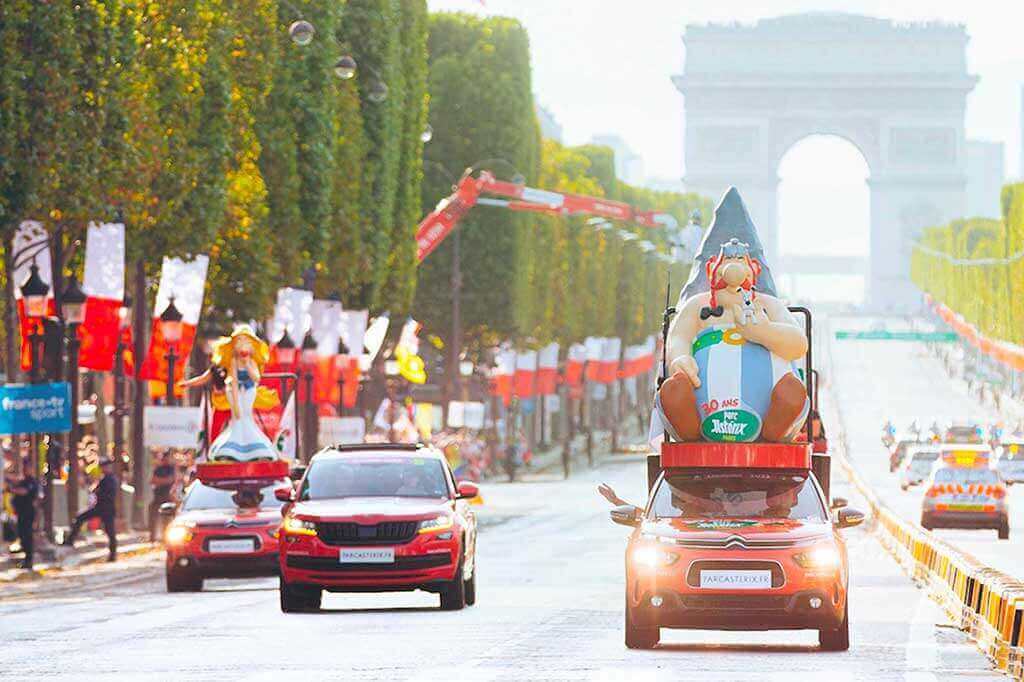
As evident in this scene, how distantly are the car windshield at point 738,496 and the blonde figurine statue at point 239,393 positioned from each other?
11.7 m

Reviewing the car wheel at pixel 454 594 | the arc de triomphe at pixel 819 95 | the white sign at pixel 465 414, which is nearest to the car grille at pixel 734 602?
the car wheel at pixel 454 594

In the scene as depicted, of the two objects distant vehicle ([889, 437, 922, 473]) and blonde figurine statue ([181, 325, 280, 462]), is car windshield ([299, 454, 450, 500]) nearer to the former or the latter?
blonde figurine statue ([181, 325, 280, 462])

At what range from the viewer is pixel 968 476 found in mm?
49656

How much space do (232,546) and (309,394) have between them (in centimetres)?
2487

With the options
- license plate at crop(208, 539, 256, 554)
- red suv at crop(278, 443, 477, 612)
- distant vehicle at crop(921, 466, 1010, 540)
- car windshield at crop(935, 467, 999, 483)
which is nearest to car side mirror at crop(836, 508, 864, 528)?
red suv at crop(278, 443, 477, 612)

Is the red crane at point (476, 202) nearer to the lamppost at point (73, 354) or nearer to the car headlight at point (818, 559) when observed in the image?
the lamppost at point (73, 354)

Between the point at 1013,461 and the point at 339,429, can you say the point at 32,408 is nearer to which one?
the point at 339,429

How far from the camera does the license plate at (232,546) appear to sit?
29.9 meters

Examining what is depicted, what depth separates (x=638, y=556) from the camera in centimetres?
2033

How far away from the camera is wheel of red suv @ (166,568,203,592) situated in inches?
1193

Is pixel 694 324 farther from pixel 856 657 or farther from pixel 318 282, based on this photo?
pixel 318 282

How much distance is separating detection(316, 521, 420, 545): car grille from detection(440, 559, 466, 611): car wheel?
719 mm

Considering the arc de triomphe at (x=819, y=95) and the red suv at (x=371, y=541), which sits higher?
the arc de triomphe at (x=819, y=95)

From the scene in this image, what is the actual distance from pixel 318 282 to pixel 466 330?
91.7 ft
